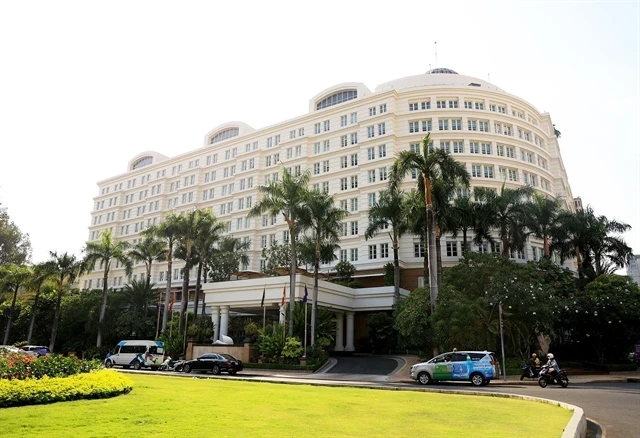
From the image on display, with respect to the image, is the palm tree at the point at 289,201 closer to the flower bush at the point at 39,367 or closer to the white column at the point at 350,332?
the white column at the point at 350,332

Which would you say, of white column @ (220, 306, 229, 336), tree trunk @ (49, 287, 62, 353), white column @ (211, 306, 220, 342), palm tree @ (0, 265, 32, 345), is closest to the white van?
white column @ (220, 306, 229, 336)

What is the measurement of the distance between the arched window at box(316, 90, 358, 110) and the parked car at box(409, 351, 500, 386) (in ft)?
154

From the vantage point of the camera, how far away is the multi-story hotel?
53.5 meters

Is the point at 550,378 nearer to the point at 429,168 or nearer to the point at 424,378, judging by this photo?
the point at 424,378

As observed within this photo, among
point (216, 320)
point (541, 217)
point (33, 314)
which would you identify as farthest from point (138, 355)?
point (541, 217)

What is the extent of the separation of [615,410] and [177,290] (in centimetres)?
6331

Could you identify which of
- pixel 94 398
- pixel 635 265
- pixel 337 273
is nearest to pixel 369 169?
pixel 337 273

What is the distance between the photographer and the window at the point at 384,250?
51.2 m

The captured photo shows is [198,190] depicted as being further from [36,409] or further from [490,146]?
[36,409]

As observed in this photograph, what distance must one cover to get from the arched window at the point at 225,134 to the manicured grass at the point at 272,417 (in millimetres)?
67700

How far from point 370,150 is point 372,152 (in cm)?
43

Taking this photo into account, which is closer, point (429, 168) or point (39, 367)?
point (39, 367)

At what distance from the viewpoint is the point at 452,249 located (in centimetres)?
5047

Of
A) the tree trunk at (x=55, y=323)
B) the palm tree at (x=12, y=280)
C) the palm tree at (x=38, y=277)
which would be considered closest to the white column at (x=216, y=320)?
the tree trunk at (x=55, y=323)
